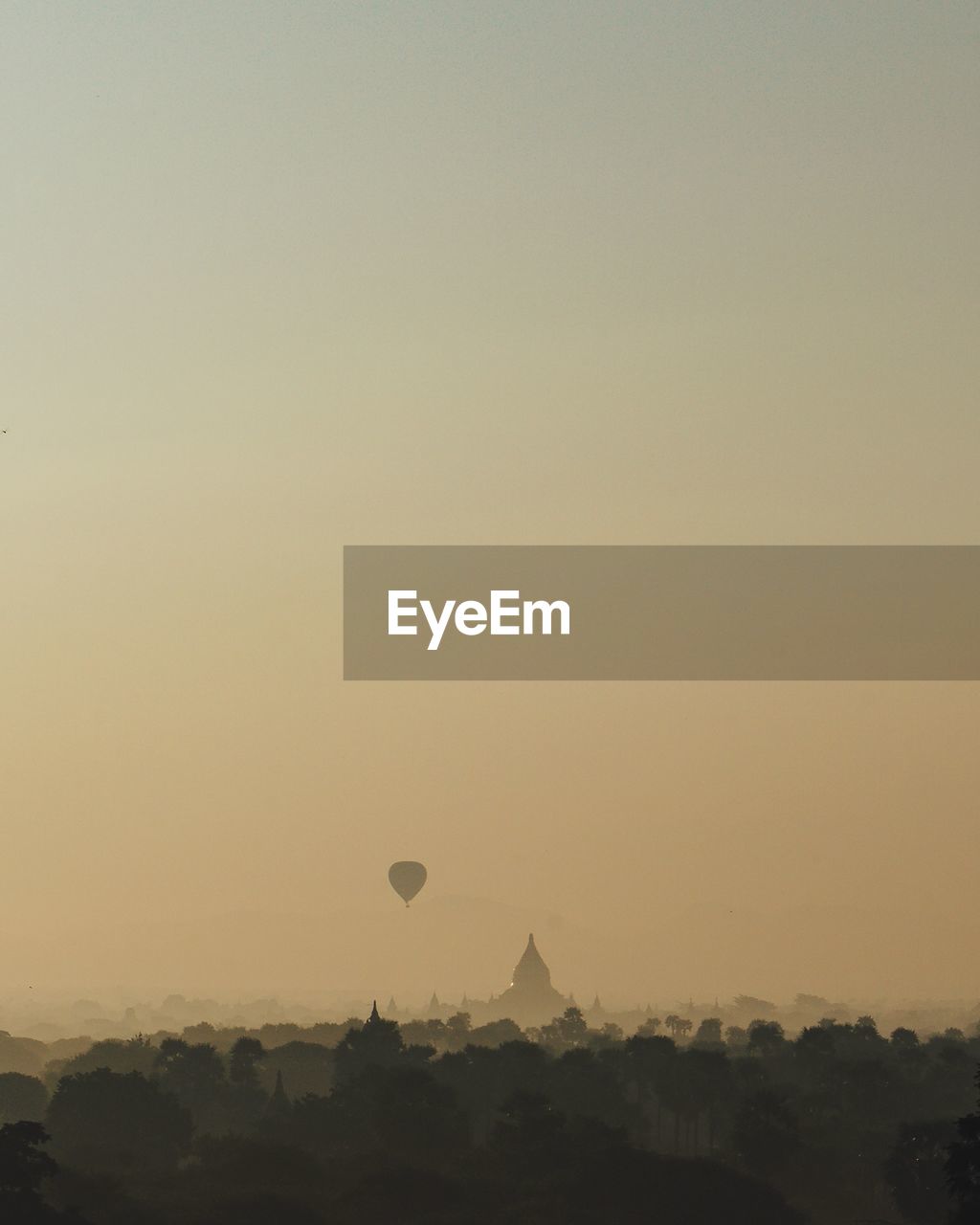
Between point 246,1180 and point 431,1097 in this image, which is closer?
point 246,1180

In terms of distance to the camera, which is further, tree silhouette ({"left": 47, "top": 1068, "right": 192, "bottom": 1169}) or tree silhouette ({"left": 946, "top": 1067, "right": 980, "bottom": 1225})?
tree silhouette ({"left": 47, "top": 1068, "right": 192, "bottom": 1169})

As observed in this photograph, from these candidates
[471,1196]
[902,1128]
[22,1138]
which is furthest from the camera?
[902,1128]

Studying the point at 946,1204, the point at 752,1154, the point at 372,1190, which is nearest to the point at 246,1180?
the point at 372,1190

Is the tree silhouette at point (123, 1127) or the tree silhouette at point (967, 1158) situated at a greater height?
the tree silhouette at point (123, 1127)

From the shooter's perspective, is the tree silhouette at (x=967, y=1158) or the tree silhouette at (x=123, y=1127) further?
the tree silhouette at (x=123, y=1127)

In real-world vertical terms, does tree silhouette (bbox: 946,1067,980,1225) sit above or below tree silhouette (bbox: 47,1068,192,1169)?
below

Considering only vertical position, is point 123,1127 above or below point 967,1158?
above

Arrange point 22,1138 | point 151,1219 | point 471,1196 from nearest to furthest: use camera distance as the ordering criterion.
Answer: point 22,1138 < point 151,1219 < point 471,1196

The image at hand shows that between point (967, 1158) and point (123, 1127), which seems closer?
point (967, 1158)

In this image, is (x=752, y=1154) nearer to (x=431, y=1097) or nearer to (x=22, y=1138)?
(x=431, y=1097)
